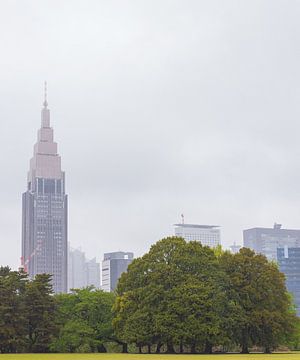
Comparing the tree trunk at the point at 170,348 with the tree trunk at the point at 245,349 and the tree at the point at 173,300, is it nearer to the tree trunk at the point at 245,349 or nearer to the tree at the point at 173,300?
the tree at the point at 173,300

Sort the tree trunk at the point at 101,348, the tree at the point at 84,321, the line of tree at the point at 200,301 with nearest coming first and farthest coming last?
the line of tree at the point at 200,301 < the tree at the point at 84,321 < the tree trunk at the point at 101,348

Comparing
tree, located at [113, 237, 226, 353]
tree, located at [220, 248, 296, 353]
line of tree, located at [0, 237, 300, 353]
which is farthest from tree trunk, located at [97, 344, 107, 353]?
tree, located at [220, 248, 296, 353]

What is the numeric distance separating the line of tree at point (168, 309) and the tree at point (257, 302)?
0.35 ft

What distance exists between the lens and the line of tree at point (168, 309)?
222 feet

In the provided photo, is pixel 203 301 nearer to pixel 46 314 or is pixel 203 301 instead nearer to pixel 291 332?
pixel 291 332

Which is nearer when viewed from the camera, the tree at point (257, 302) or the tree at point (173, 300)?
the tree at point (173, 300)

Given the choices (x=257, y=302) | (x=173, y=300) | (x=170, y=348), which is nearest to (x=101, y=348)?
(x=170, y=348)

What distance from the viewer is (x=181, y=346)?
68812mm

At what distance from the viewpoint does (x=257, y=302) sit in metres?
71.2

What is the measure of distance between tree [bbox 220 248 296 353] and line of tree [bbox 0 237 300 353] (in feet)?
0.35

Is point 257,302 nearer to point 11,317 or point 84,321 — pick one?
point 84,321

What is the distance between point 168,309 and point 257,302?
33.7 feet

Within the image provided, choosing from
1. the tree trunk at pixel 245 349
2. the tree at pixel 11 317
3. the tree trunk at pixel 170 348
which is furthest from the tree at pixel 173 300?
the tree at pixel 11 317

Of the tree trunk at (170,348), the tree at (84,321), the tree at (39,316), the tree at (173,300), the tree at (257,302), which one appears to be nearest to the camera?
the tree at (173,300)
